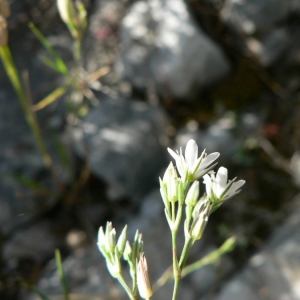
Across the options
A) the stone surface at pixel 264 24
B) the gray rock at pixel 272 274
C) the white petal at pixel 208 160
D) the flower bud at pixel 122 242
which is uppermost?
the stone surface at pixel 264 24

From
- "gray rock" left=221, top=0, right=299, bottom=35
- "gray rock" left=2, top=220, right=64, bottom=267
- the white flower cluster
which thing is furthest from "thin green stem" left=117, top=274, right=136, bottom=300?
"gray rock" left=221, top=0, right=299, bottom=35

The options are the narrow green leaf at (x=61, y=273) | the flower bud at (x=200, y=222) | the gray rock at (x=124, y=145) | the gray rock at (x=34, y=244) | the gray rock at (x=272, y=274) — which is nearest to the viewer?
the flower bud at (x=200, y=222)

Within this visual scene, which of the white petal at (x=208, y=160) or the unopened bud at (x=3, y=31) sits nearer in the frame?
the white petal at (x=208, y=160)

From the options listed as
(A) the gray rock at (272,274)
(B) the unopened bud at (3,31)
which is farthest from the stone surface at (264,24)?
(B) the unopened bud at (3,31)

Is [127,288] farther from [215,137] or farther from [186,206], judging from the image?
[215,137]

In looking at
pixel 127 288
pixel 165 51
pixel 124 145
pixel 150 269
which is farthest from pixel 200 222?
pixel 165 51

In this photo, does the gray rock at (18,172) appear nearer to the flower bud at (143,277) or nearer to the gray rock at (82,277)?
the gray rock at (82,277)

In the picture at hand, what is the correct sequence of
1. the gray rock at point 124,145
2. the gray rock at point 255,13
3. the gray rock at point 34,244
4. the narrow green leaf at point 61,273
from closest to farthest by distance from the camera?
the narrow green leaf at point 61,273 < the gray rock at point 34,244 < the gray rock at point 124,145 < the gray rock at point 255,13

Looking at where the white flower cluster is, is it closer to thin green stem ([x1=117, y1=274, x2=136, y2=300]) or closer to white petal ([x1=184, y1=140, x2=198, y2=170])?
white petal ([x1=184, y1=140, x2=198, y2=170])
